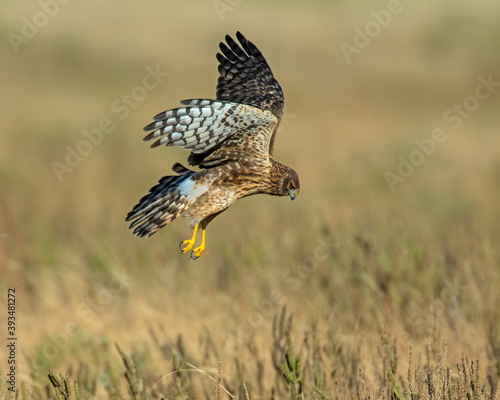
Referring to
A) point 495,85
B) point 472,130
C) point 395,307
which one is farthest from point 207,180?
point 495,85

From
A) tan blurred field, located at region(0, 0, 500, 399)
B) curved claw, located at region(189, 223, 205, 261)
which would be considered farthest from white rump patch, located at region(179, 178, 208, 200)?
tan blurred field, located at region(0, 0, 500, 399)

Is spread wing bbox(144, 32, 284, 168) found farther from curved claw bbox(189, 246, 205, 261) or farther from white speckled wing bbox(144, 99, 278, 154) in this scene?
curved claw bbox(189, 246, 205, 261)

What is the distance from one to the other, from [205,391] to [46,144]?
9.41 meters

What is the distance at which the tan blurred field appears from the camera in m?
4.36

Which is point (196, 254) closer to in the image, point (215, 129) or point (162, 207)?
point (162, 207)

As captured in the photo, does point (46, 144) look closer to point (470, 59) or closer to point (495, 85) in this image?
point (495, 85)

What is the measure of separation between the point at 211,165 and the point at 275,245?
4.07m

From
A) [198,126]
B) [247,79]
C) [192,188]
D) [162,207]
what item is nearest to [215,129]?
[198,126]

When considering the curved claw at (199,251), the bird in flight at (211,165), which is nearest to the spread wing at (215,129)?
the bird in flight at (211,165)

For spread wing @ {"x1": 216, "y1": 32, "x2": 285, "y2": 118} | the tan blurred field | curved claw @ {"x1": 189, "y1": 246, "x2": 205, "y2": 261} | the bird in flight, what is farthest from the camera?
the tan blurred field

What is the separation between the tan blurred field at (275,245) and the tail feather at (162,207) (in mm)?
719

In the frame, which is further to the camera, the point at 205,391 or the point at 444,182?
the point at 444,182

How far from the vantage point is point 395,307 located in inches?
204

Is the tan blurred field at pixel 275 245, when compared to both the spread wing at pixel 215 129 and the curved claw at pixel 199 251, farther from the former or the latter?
the spread wing at pixel 215 129
